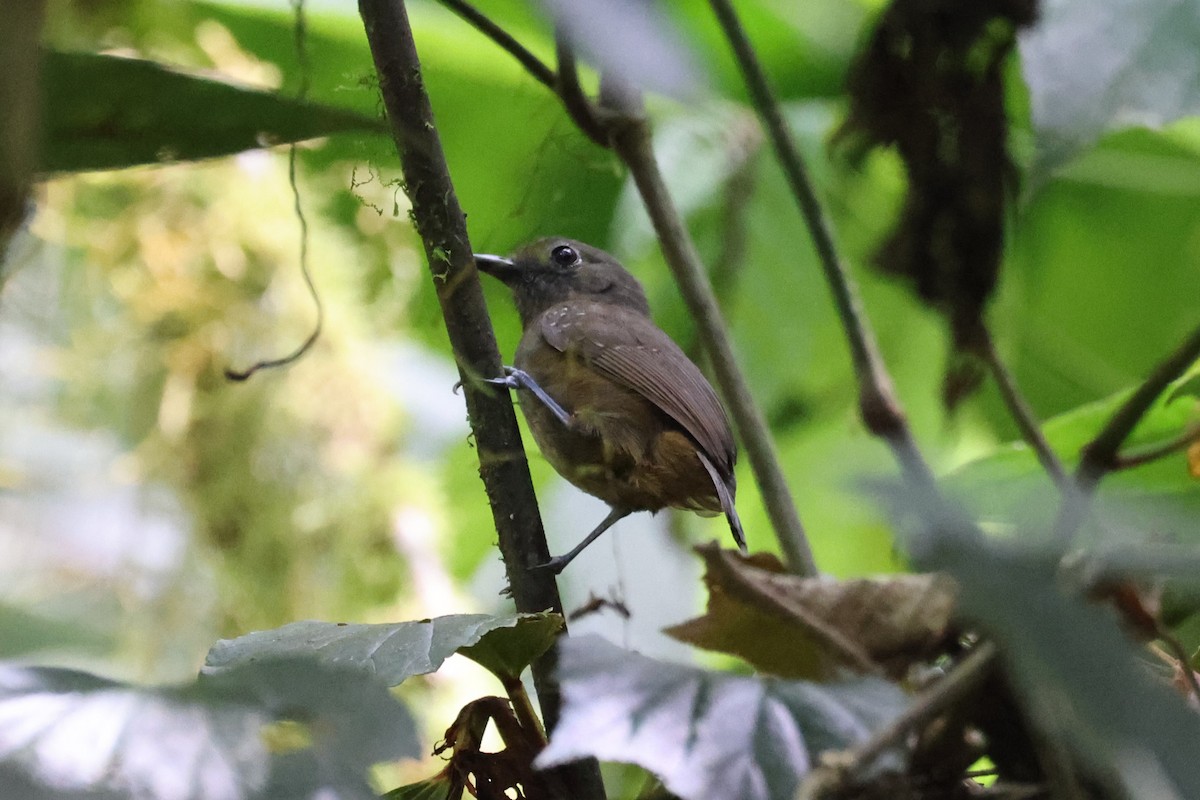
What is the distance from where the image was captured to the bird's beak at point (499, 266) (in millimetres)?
1979

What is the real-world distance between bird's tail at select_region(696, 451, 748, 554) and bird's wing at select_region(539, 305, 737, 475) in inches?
0.7

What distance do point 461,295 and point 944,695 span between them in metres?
0.56

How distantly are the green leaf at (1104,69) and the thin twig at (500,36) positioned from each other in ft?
1.81

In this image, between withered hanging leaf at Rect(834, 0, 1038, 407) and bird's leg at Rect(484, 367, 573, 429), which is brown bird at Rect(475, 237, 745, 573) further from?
withered hanging leaf at Rect(834, 0, 1038, 407)

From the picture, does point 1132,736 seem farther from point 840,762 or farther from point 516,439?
point 516,439

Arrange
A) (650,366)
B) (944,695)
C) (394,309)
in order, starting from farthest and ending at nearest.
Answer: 1. (394,309)
2. (650,366)
3. (944,695)

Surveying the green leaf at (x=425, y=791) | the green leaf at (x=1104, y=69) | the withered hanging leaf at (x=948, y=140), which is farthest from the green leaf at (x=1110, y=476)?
the green leaf at (x=425, y=791)

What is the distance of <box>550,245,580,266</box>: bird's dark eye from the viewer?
2.10 m

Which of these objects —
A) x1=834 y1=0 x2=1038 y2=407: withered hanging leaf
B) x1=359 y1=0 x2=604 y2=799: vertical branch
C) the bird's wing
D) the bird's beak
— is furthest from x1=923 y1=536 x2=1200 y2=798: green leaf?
the bird's beak

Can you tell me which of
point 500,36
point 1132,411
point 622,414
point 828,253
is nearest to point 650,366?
point 622,414

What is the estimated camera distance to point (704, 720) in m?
0.70

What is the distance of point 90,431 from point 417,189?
226cm

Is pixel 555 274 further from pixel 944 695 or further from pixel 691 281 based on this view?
pixel 944 695

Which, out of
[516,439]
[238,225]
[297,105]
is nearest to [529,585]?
[516,439]
